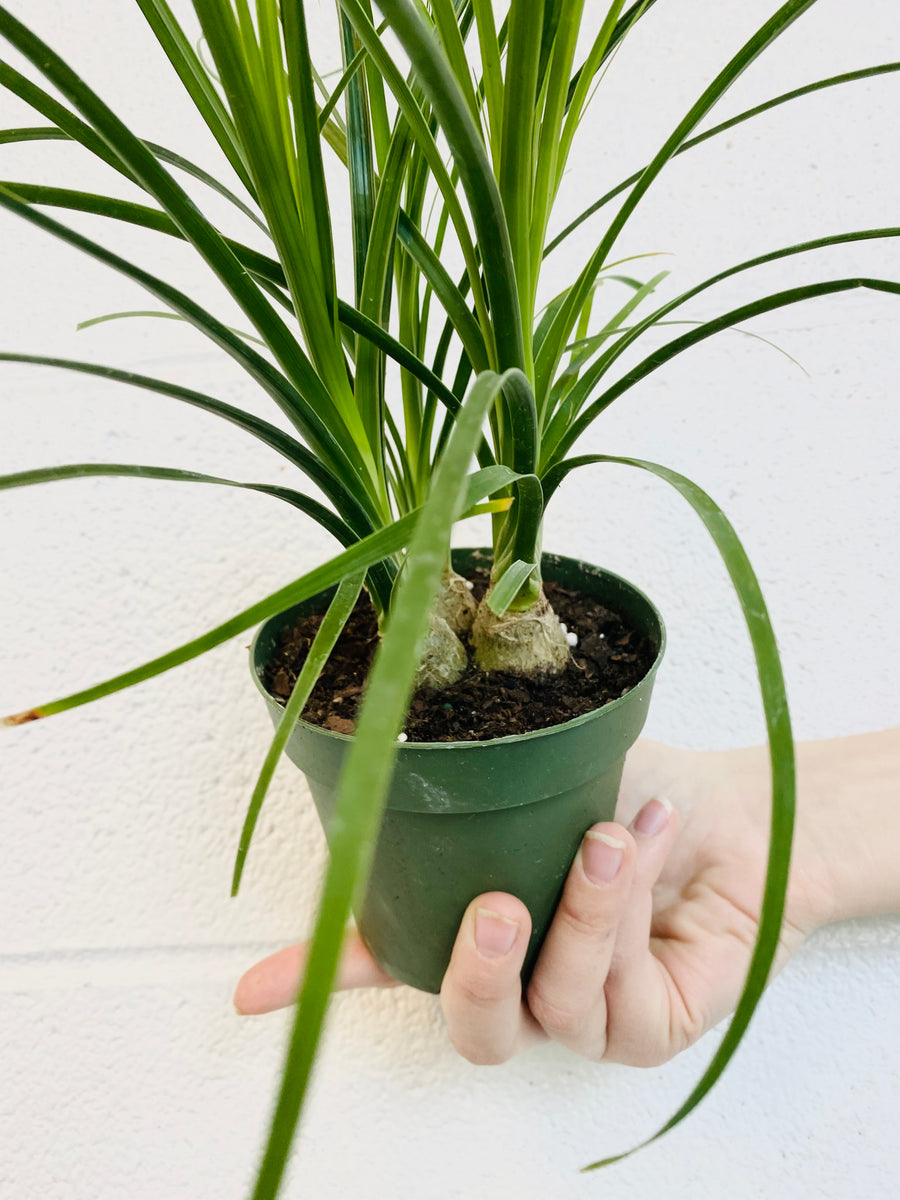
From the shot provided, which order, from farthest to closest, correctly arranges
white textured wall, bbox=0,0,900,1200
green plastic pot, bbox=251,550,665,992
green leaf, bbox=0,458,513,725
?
white textured wall, bbox=0,0,900,1200
green plastic pot, bbox=251,550,665,992
green leaf, bbox=0,458,513,725

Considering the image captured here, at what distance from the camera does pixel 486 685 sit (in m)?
0.37

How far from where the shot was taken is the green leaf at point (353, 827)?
0.36 ft

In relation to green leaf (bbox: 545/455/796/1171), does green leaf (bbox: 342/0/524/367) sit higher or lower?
higher

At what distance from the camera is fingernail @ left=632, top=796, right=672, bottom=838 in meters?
0.46

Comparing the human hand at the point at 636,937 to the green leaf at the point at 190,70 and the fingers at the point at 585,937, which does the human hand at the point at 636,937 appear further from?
the green leaf at the point at 190,70

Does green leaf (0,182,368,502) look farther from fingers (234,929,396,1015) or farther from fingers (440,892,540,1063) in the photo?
fingers (234,929,396,1015)

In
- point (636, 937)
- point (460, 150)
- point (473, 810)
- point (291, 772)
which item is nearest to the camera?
point (460, 150)

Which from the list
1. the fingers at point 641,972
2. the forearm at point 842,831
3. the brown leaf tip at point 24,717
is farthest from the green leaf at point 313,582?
the forearm at point 842,831

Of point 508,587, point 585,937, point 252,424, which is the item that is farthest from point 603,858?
point 252,424

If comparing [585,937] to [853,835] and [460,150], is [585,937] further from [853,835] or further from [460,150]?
[460,150]

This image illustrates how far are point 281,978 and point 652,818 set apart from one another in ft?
0.88

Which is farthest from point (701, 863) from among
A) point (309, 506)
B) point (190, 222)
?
point (190, 222)

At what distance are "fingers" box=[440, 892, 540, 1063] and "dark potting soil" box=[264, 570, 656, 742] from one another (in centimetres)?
9

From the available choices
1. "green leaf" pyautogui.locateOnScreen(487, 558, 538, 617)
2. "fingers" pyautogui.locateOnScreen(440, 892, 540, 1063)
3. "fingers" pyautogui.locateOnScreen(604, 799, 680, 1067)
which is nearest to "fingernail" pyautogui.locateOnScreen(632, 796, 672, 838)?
"fingers" pyautogui.locateOnScreen(604, 799, 680, 1067)
